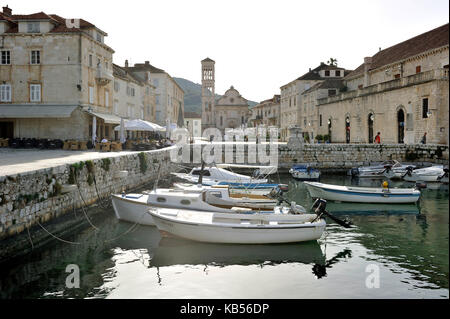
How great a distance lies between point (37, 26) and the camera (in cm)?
3134

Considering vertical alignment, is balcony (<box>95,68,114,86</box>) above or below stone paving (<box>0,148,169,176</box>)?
above

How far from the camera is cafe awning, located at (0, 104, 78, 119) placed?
30.1 m

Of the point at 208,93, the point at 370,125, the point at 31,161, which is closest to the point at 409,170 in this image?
the point at 370,125

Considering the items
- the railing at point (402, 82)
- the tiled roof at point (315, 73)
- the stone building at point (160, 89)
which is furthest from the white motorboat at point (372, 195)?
the tiled roof at point (315, 73)

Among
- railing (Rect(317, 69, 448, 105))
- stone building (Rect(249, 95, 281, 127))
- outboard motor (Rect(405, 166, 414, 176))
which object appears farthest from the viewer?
stone building (Rect(249, 95, 281, 127))

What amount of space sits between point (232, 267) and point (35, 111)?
26.0m

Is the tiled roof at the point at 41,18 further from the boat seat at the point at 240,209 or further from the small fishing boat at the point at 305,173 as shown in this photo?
the boat seat at the point at 240,209

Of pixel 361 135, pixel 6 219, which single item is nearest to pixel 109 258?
pixel 6 219

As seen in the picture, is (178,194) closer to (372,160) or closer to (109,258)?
(109,258)

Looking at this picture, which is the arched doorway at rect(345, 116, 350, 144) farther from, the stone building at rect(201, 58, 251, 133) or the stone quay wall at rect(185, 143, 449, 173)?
the stone building at rect(201, 58, 251, 133)

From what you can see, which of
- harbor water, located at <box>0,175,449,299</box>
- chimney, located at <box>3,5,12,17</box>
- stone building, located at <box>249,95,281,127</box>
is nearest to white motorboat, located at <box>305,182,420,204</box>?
harbor water, located at <box>0,175,449,299</box>

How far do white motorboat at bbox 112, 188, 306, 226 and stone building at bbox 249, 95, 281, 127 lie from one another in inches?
2416

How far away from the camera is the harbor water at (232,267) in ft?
29.6

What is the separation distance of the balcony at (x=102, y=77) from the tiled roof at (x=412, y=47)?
2909 cm
